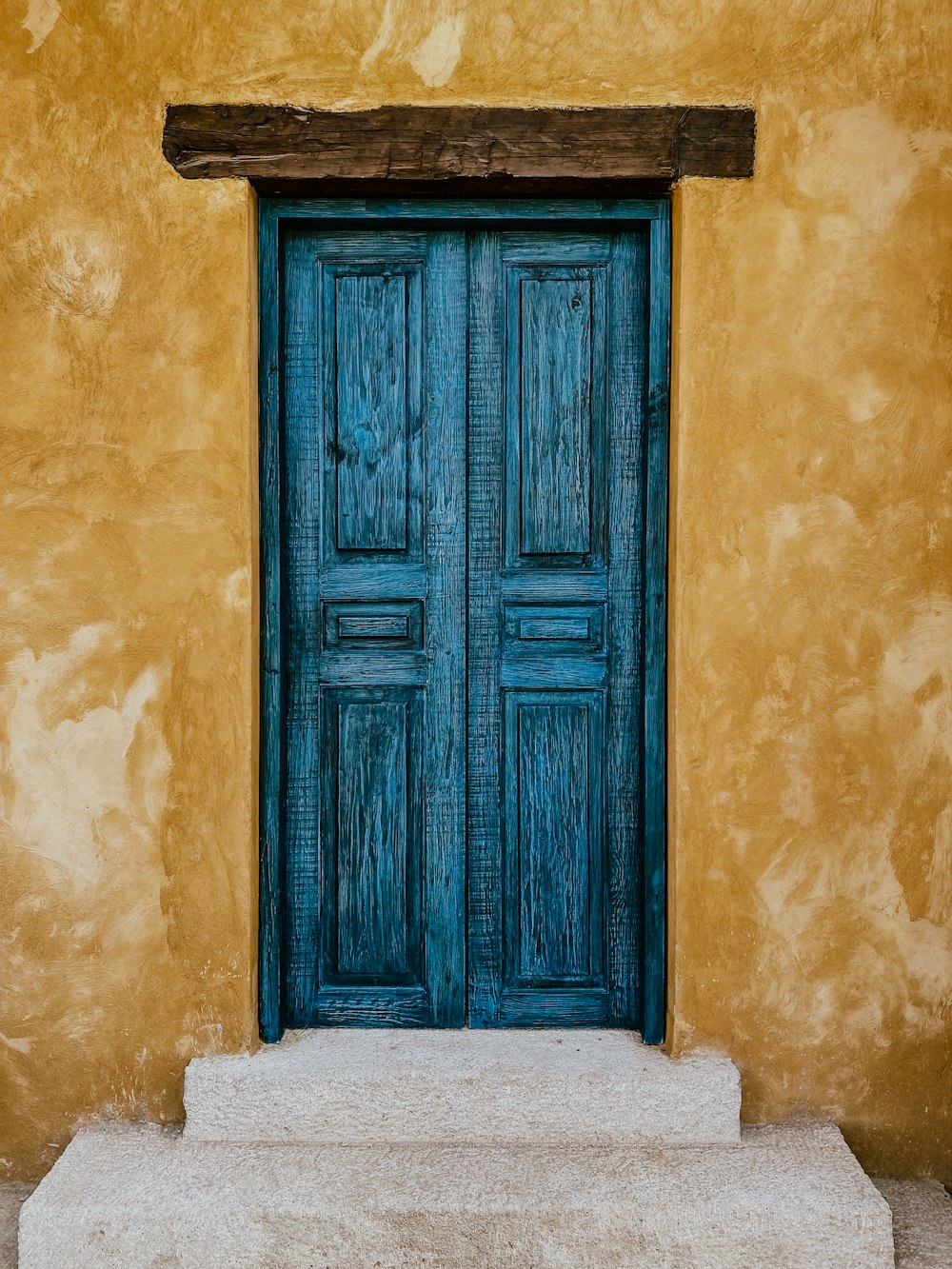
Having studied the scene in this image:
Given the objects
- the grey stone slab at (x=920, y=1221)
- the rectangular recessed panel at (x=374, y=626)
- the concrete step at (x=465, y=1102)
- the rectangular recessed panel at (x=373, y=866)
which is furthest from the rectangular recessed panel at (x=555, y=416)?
the grey stone slab at (x=920, y=1221)

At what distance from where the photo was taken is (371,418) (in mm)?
2961

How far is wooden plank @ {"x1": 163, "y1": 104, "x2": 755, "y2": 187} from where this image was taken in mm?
2732

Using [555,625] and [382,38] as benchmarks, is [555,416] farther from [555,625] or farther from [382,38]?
[382,38]

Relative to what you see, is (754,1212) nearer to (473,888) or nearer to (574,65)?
(473,888)

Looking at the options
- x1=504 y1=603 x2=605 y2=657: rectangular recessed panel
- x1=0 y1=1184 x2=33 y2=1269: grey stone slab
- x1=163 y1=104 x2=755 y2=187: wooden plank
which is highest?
x1=163 y1=104 x2=755 y2=187: wooden plank

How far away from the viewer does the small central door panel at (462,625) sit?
294 cm

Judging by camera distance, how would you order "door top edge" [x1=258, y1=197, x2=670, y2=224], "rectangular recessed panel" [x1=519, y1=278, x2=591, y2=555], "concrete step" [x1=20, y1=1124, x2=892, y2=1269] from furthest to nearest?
"rectangular recessed panel" [x1=519, y1=278, x2=591, y2=555]
"door top edge" [x1=258, y1=197, x2=670, y2=224]
"concrete step" [x1=20, y1=1124, x2=892, y2=1269]

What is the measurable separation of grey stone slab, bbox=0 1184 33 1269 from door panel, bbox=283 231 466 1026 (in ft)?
2.82

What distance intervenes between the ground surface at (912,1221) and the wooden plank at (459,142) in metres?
2.85

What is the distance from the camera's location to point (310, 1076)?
2746 mm

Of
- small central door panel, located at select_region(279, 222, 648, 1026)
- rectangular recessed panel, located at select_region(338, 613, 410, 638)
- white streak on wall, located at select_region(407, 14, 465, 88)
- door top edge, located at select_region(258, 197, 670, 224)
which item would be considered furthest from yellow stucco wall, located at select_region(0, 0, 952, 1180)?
rectangular recessed panel, located at select_region(338, 613, 410, 638)

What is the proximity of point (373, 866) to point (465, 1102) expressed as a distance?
2.31 ft

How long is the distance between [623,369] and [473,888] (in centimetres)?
162

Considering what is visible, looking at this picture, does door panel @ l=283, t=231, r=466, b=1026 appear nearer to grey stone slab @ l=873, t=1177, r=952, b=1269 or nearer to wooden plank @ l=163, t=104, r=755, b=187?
wooden plank @ l=163, t=104, r=755, b=187
